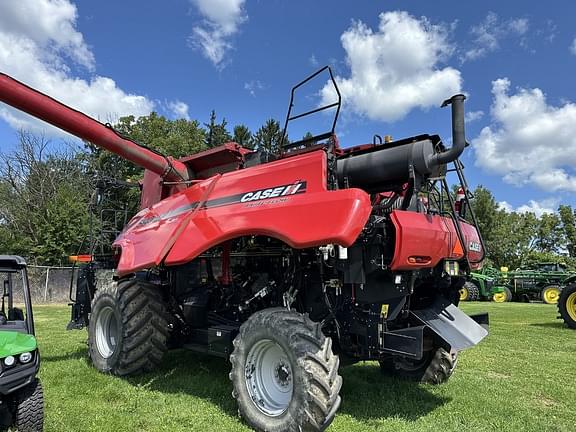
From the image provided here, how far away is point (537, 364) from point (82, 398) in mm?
6721

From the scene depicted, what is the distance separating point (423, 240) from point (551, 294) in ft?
77.1

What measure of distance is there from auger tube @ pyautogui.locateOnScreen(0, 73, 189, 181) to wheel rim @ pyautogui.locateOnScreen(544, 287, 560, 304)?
23534mm

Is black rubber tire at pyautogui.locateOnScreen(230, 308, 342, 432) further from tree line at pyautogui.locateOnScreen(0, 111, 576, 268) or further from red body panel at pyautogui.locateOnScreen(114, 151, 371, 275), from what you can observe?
tree line at pyautogui.locateOnScreen(0, 111, 576, 268)

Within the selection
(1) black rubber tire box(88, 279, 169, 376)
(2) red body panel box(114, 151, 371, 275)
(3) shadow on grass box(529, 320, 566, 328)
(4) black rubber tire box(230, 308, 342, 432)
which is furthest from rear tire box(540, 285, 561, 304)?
(4) black rubber tire box(230, 308, 342, 432)

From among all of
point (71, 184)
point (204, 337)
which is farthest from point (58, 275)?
point (204, 337)

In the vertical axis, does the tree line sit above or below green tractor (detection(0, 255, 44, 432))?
above

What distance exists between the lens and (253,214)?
4625 mm

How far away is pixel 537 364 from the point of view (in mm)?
7594

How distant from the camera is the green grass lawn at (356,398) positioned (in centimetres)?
453

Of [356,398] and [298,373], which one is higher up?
[298,373]

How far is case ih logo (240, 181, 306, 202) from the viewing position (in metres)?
4.45

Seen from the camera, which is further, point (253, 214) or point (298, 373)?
point (253, 214)

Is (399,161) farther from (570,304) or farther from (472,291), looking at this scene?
(472,291)

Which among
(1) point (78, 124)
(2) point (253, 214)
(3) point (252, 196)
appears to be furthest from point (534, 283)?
(1) point (78, 124)
